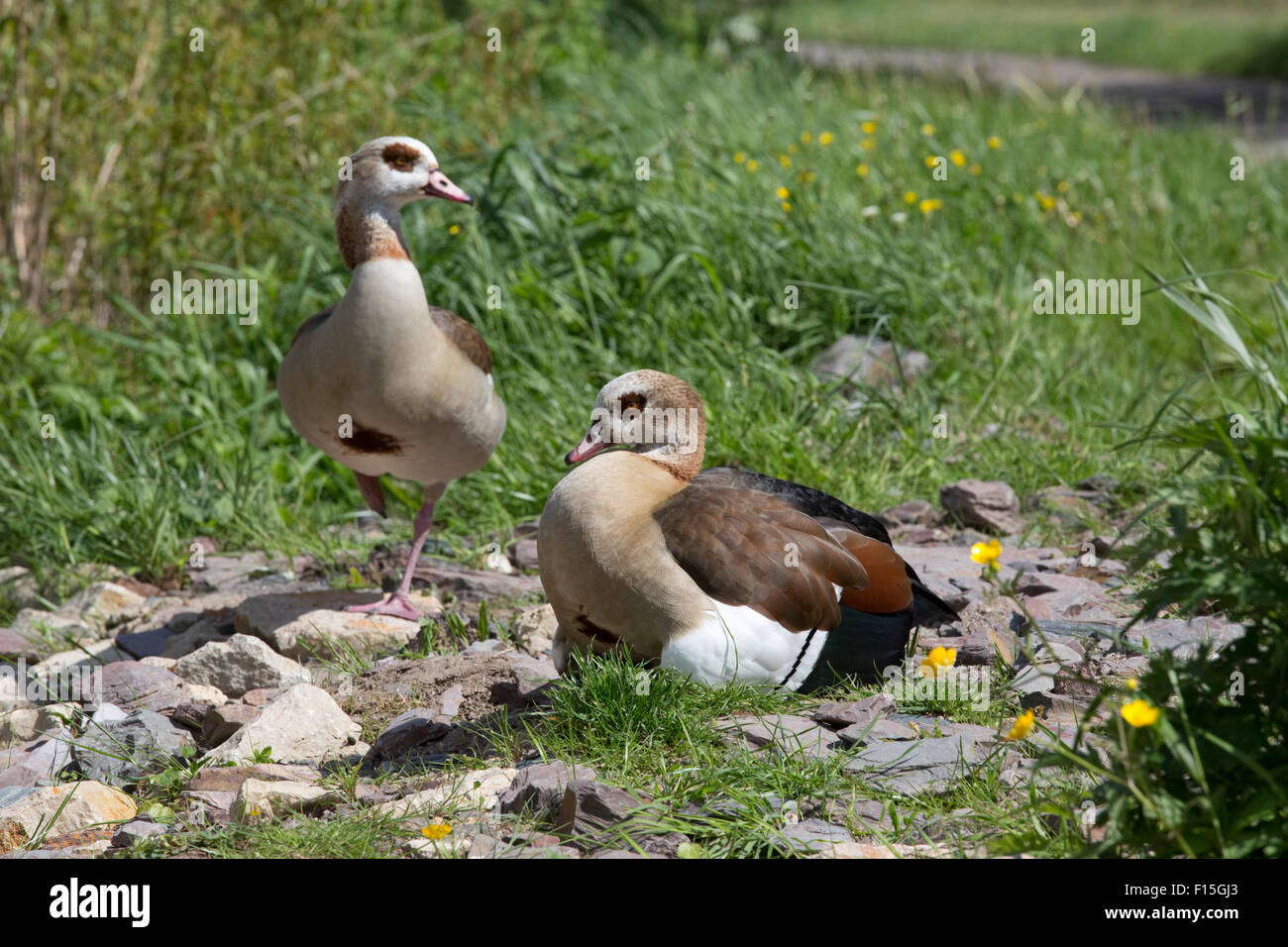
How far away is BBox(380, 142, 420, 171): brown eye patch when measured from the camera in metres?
5.05

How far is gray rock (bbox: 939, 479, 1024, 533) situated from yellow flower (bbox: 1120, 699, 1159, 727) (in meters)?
3.08

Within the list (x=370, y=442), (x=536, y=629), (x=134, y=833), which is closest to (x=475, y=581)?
(x=370, y=442)

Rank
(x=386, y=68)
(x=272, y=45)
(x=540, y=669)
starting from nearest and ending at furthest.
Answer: (x=540, y=669) → (x=272, y=45) → (x=386, y=68)

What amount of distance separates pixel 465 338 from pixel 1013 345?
2.76 meters

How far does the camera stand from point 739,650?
11.7 ft

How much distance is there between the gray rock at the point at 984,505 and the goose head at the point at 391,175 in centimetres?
232

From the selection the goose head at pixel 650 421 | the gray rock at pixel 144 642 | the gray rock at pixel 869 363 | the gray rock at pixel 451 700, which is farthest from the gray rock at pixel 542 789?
the gray rock at pixel 869 363

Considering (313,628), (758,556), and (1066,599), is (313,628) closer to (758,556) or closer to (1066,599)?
(758,556)

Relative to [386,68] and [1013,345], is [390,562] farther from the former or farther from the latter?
[386,68]

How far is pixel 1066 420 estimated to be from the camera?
6.17m

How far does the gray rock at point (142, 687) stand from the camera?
4105mm

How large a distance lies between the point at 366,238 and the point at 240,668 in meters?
1.74

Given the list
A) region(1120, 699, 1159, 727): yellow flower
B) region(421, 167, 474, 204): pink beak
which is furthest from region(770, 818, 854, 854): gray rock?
region(421, 167, 474, 204): pink beak
